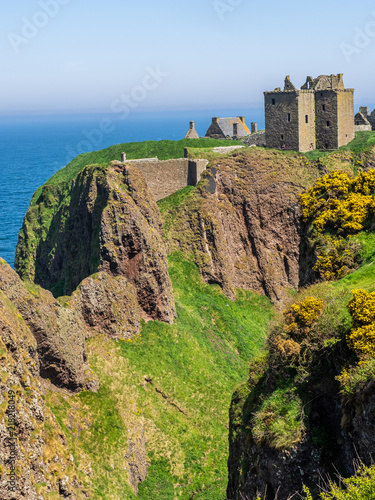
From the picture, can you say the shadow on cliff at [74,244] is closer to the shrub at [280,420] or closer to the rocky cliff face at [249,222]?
the rocky cliff face at [249,222]

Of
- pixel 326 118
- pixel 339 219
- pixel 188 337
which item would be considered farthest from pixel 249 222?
pixel 339 219

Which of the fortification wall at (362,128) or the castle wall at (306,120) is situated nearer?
the castle wall at (306,120)

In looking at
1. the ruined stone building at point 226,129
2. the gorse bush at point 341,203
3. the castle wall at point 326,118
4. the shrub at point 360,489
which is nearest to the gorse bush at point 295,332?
the shrub at point 360,489

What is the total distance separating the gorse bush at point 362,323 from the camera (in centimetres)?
2281

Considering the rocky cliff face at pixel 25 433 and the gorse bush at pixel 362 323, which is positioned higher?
the gorse bush at pixel 362 323

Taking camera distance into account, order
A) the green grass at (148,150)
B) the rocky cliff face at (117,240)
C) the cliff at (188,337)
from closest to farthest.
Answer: the cliff at (188,337) < the rocky cliff face at (117,240) < the green grass at (148,150)

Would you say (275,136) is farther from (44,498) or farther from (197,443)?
(44,498)

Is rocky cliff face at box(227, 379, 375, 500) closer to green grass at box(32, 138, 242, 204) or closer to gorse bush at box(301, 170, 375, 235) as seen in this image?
gorse bush at box(301, 170, 375, 235)

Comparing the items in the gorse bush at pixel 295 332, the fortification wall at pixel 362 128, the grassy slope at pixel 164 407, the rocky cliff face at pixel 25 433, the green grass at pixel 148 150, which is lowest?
the grassy slope at pixel 164 407

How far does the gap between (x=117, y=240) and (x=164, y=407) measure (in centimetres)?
1471

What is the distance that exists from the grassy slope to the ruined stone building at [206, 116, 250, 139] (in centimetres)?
5069

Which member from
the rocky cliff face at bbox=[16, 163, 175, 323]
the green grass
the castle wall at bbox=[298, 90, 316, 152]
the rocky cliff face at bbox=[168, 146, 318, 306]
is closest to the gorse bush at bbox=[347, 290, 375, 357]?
the rocky cliff face at bbox=[16, 163, 175, 323]

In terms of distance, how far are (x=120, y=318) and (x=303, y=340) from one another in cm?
2560

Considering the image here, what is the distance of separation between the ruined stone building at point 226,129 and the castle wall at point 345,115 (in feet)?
93.2
